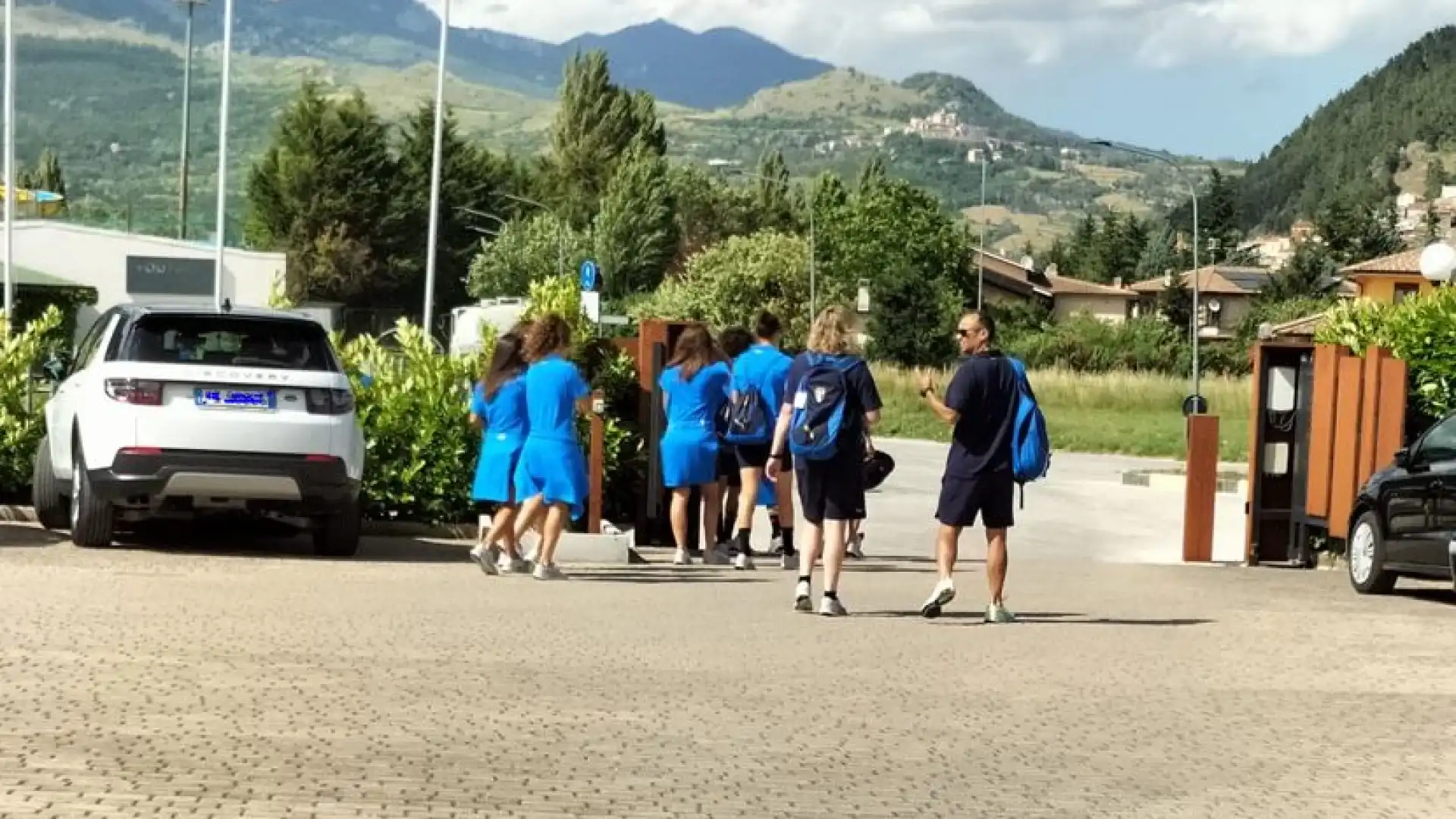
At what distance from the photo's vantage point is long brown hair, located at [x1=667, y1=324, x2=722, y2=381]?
1783cm

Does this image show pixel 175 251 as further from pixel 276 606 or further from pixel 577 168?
pixel 276 606

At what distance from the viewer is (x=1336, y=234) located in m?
132

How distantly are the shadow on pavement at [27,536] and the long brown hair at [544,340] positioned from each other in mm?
3650

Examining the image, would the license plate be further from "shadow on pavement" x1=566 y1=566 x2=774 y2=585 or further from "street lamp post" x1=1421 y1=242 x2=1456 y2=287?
"street lamp post" x1=1421 y1=242 x2=1456 y2=287

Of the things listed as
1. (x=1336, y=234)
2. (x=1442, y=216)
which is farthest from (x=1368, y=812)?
(x=1442, y=216)

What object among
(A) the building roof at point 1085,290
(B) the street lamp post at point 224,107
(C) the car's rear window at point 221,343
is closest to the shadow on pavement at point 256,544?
(C) the car's rear window at point 221,343

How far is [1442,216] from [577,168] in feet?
185

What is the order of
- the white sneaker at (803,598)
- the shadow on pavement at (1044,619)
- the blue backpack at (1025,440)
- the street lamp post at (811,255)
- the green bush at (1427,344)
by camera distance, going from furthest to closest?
the street lamp post at (811,255)
the green bush at (1427,344)
the shadow on pavement at (1044,619)
the white sneaker at (803,598)
the blue backpack at (1025,440)

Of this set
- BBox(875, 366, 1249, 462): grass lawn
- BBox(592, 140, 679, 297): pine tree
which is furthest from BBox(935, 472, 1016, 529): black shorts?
BBox(592, 140, 679, 297): pine tree

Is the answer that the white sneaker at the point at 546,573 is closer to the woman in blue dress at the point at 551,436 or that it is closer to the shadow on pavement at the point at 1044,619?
the woman in blue dress at the point at 551,436

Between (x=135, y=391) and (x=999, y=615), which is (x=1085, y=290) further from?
(x=999, y=615)

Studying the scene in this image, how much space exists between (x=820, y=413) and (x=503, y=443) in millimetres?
3118

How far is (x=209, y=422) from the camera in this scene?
15875mm

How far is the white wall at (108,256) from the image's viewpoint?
302 feet
